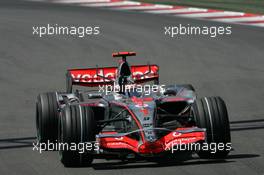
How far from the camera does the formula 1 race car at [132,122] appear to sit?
13.9 meters

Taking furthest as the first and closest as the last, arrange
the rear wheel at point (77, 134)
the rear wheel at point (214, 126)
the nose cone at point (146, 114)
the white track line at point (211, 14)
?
the white track line at point (211, 14), the rear wheel at point (214, 126), the nose cone at point (146, 114), the rear wheel at point (77, 134)

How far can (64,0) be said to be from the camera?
42.3m

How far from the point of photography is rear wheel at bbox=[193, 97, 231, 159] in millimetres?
14195

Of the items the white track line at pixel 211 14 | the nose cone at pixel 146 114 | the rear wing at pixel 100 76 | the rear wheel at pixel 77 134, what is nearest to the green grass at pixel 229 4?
the white track line at pixel 211 14

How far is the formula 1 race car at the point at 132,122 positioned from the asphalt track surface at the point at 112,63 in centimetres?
26

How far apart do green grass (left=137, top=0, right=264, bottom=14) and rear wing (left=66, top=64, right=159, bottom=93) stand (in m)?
18.1

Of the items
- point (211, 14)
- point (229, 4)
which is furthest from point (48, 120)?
point (229, 4)

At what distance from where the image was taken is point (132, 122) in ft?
47.7

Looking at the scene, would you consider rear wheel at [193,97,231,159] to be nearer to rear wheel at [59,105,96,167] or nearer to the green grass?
rear wheel at [59,105,96,167]

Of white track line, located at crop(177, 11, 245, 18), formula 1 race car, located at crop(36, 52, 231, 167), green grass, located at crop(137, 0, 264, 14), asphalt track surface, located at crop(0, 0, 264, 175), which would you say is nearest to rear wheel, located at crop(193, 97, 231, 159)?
formula 1 race car, located at crop(36, 52, 231, 167)

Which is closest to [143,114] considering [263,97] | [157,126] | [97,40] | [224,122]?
[157,126]

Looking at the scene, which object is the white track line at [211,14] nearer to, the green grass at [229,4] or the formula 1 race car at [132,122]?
the green grass at [229,4]

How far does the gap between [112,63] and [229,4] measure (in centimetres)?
1221

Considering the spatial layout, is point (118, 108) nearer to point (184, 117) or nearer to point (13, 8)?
point (184, 117)
